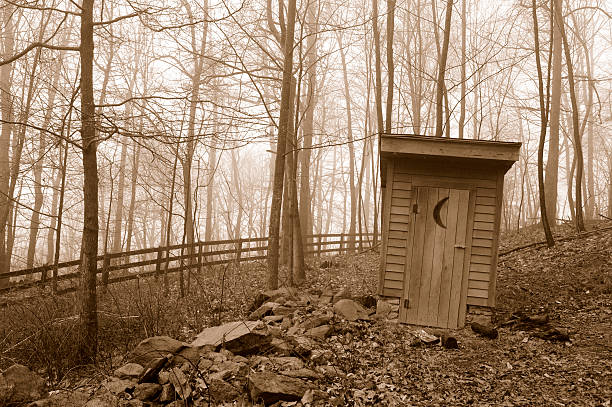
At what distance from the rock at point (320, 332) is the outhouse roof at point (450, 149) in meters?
2.86

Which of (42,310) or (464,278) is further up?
(464,278)

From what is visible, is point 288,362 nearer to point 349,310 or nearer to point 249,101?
point 349,310

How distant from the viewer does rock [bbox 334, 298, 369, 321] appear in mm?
7789

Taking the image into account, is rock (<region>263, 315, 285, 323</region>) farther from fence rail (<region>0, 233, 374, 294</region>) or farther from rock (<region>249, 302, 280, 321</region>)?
fence rail (<region>0, 233, 374, 294</region>)

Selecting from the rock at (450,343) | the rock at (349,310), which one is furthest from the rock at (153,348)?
the rock at (450,343)

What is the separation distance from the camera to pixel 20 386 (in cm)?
537

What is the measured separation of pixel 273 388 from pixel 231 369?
79 centimetres

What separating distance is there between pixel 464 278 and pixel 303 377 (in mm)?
3873

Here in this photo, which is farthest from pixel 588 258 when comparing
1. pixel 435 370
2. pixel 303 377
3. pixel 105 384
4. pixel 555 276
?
pixel 105 384

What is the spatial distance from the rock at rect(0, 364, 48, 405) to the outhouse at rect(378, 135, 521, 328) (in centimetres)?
512

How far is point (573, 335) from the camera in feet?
23.7

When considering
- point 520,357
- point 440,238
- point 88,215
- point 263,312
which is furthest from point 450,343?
point 88,215

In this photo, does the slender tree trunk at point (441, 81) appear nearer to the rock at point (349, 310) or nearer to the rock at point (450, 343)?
the rock at point (349, 310)

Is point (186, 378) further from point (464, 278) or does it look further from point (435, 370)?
point (464, 278)
